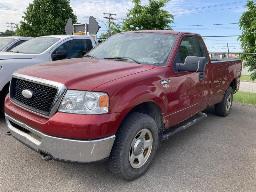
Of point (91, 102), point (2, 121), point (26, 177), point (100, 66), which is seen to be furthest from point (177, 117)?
point (2, 121)

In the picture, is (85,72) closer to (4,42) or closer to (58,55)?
(58,55)

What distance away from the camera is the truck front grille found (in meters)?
3.43

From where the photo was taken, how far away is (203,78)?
17.5 feet

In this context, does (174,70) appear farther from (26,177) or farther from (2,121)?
(2,121)

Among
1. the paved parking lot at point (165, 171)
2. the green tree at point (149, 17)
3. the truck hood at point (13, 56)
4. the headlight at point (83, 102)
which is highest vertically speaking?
the green tree at point (149, 17)

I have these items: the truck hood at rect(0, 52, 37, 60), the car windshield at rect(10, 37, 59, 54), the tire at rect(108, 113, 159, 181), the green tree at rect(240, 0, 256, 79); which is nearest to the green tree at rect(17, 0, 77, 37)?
the green tree at rect(240, 0, 256, 79)

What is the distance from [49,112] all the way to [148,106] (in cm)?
131

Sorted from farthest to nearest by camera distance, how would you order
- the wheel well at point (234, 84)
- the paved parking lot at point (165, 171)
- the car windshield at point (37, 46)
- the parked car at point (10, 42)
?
the parked car at point (10, 42) < the car windshield at point (37, 46) < the wheel well at point (234, 84) < the paved parking lot at point (165, 171)

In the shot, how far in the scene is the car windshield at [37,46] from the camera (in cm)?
739

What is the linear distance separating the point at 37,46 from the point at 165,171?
4.89 m

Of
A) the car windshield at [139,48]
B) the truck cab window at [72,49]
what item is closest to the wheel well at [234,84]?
the car windshield at [139,48]

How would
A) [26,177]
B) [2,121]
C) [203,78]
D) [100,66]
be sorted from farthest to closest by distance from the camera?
[2,121]
[203,78]
[100,66]
[26,177]

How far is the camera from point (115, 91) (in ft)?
11.2

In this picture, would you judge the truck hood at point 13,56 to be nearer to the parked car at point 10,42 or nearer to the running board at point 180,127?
the parked car at point 10,42
